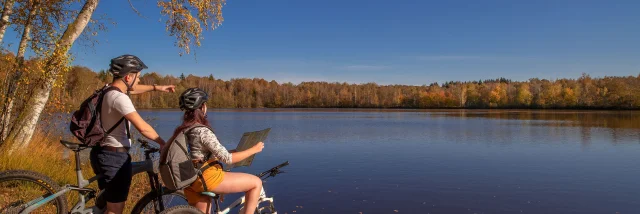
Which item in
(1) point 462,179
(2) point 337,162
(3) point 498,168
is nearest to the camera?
(1) point 462,179

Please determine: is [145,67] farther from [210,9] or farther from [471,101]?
[471,101]

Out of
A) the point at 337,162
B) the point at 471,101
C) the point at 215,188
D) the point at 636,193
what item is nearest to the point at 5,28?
the point at 215,188

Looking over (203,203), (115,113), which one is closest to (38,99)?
(115,113)

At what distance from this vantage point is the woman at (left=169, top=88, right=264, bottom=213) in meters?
3.52

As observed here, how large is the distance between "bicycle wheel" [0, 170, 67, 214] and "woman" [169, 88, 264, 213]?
4.03 ft

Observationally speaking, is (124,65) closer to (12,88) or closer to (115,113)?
(115,113)

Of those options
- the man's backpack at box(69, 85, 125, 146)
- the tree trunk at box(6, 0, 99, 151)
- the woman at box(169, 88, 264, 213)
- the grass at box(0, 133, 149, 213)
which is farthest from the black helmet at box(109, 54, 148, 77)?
the tree trunk at box(6, 0, 99, 151)

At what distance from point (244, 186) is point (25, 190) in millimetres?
2090

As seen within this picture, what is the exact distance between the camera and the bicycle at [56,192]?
12.5 ft

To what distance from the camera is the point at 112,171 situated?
12.0ft

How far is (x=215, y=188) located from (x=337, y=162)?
13222 millimetres

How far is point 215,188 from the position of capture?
3.71 metres

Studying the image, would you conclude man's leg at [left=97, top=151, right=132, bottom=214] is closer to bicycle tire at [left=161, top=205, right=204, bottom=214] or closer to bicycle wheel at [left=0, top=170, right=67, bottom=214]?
bicycle tire at [left=161, top=205, right=204, bottom=214]

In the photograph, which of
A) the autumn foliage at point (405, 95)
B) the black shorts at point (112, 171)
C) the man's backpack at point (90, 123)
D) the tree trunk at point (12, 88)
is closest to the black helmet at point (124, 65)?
the man's backpack at point (90, 123)
